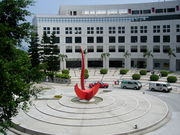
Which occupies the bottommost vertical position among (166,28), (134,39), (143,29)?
(134,39)

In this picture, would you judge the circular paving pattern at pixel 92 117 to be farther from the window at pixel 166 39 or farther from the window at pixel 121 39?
the window at pixel 121 39

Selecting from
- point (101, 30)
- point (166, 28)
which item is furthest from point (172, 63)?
point (101, 30)

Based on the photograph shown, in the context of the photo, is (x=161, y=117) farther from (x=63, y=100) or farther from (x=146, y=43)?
(x=146, y=43)

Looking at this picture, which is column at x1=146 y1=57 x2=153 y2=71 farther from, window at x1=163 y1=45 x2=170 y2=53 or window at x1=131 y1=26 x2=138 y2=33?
window at x1=131 y1=26 x2=138 y2=33

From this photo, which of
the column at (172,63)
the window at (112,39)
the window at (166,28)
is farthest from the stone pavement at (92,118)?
the window at (112,39)

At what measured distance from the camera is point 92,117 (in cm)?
1844

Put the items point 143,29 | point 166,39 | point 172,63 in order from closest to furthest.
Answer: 1. point 172,63
2. point 166,39
3. point 143,29

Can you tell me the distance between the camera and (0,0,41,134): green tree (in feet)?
33.0

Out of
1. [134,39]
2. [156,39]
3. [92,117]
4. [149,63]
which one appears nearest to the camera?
[92,117]

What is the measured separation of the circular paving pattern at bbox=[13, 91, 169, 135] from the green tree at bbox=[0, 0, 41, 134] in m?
2.88

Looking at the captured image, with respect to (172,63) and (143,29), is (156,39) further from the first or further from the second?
(172,63)

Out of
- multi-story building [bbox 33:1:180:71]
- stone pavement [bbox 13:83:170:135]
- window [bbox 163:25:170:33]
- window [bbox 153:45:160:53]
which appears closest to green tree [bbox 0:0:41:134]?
stone pavement [bbox 13:83:170:135]

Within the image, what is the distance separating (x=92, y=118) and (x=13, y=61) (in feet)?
32.6

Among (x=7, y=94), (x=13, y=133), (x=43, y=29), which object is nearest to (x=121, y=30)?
(x=43, y=29)
